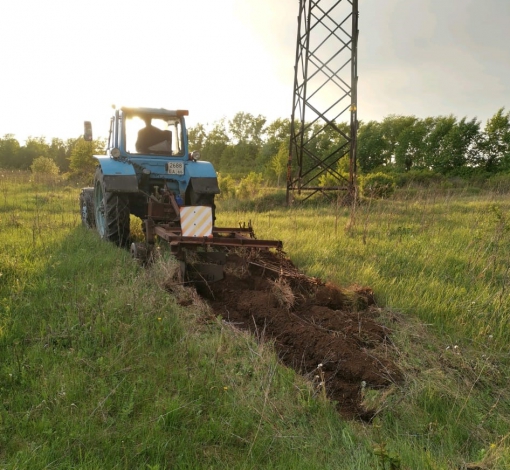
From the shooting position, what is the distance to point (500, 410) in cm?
311

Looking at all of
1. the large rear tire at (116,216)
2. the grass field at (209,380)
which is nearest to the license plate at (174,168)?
the large rear tire at (116,216)

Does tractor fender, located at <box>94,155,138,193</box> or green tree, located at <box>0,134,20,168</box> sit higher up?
green tree, located at <box>0,134,20,168</box>

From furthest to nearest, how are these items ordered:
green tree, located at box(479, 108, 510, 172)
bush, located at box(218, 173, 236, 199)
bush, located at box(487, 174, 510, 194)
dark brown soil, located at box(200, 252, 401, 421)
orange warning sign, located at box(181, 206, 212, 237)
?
green tree, located at box(479, 108, 510, 172) < bush, located at box(218, 173, 236, 199) < bush, located at box(487, 174, 510, 194) < orange warning sign, located at box(181, 206, 212, 237) < dark brown soil, located at box(200, 252, 401, 421)

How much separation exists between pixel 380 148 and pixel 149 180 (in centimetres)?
3412

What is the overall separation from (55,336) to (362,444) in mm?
2376

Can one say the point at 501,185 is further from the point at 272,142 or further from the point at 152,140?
the point at 272,142

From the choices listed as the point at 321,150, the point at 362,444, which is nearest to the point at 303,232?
the point at 362,444

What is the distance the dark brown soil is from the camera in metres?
3.36

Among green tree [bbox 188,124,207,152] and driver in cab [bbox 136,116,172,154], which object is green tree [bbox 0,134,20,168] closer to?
green tree [bbox 188,124,207,152]

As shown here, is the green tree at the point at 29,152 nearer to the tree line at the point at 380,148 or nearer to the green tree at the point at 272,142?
the tree line at the point at 380,148

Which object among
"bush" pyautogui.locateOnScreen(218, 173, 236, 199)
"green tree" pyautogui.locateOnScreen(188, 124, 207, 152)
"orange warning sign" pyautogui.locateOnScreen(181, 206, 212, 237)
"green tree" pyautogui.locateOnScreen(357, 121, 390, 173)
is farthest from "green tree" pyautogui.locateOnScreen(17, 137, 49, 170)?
"orange warning sign" pyautogui.locateOnScreen(181, 206, 212, 237)

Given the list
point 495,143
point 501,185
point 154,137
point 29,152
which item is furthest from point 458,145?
point 29,152

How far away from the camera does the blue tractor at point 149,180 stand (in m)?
6.38

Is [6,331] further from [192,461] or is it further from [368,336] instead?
[368,336]
